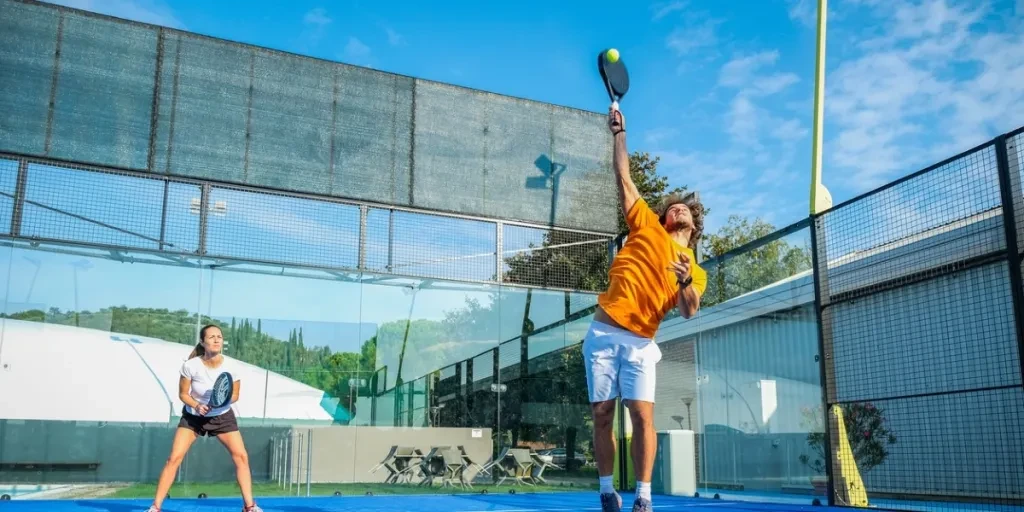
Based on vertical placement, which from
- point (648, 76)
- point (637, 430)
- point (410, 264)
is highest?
point (648, 76)

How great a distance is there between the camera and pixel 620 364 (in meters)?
3.40

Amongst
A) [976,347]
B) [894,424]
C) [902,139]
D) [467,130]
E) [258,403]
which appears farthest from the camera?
[902,139]

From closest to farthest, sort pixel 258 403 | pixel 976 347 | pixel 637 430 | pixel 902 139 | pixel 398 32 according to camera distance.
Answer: pixel 637 430, pixel 976 347, pixel 258 403, pixel 398 32, pixel 902 139

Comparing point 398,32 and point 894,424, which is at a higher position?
point 398,32

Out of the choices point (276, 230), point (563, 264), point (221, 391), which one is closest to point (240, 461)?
point (221, 391)

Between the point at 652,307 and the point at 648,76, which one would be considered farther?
the point at 648,76

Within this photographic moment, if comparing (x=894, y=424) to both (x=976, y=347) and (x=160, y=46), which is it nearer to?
(x=976, y=347)

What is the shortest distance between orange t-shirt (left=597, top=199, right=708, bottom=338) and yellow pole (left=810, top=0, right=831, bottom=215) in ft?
13.4

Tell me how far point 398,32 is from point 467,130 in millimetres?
1891

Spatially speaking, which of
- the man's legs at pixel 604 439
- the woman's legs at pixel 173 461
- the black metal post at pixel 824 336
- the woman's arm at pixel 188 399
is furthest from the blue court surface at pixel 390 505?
the man's legs at pixel 604 439

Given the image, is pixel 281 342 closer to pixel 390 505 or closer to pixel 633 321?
pixel 390 505

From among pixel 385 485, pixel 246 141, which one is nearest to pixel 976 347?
pixel 385 485

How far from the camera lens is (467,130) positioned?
8.97m

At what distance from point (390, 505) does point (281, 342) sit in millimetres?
2297
